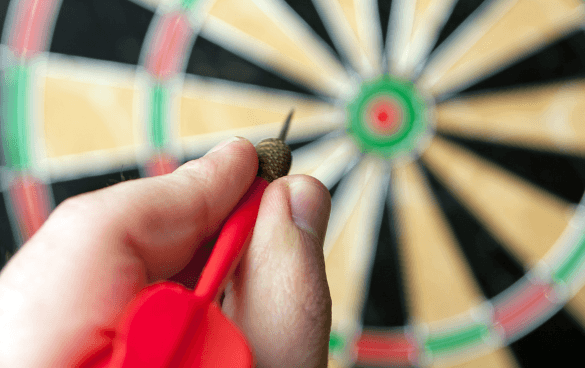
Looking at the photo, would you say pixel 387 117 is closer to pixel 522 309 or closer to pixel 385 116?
pixel 385 116

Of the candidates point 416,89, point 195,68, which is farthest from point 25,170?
point 416,89

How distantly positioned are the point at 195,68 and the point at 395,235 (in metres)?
0.54

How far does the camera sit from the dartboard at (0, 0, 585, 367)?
0.68m

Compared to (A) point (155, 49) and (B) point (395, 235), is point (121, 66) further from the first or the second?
(B) point (395, 235)

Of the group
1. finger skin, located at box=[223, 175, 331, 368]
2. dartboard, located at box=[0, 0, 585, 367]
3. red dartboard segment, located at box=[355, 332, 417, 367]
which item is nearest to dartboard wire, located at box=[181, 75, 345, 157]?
dartboard, located at box=[0, 0, 585, 367]

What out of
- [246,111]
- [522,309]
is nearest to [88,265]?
[246,111]

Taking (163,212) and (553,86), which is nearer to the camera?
(163,212)

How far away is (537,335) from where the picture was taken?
740mm

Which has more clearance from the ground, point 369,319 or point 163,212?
point 369,319

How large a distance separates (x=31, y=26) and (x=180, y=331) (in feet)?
2.64

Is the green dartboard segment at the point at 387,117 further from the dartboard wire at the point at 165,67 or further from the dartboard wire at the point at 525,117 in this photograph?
the dartboard wire at the point at 165,67

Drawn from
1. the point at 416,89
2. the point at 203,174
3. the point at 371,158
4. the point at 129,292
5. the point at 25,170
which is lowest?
the point at 129,292

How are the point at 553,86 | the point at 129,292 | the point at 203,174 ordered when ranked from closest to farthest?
the point at 129,292
the point at 203,174
the point at 553,86

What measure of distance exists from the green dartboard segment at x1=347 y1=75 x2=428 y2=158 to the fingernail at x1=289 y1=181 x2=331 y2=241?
0.32m
